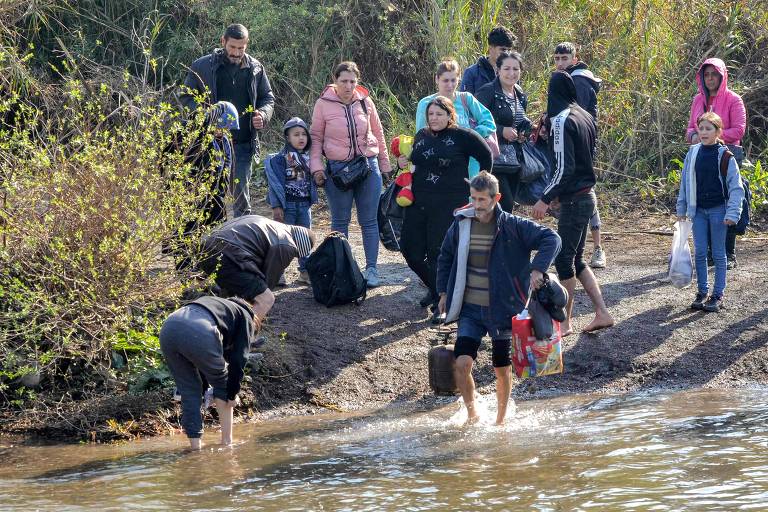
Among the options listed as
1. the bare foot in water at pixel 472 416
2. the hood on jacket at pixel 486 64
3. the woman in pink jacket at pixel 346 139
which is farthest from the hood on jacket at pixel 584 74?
the bare foot in water at pixel 472 416

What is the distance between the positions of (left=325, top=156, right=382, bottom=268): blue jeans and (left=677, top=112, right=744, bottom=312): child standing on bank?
263 cm

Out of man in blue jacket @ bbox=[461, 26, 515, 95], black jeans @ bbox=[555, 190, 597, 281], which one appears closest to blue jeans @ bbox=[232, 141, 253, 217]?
man in blue jacket @ bbox=[461, 26, 515, 95]

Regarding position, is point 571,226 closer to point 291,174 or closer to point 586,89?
point 586,89

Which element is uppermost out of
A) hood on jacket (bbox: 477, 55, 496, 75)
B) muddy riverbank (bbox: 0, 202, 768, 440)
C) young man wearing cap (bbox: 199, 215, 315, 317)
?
hood on jacket (bbox: 477, 55, 496, 75)

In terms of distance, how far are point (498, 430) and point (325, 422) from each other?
127 cm

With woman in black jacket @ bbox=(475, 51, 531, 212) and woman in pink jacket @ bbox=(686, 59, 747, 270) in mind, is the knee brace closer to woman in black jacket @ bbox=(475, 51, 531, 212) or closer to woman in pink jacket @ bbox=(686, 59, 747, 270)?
woman in black jacket @ bbox=(475, 51, 531, 212)

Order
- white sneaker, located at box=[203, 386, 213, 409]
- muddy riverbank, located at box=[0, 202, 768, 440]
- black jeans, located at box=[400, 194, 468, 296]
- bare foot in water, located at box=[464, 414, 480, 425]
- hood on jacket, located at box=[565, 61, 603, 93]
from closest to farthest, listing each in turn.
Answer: white sneaker, located at box=[203, 386, 213, 409]
bare foot in water, located at box=[464, 414, 480, 425]
muddy riverbank, located at box=[0, 202, 768, 440]
black jeans, located at box=[400, 194, 468, 296]
hood on jacket, located at box=[565, 61, 603, 93]

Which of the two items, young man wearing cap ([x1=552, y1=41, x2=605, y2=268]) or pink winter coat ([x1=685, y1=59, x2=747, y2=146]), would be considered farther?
pink winter coat ([x1=685, y1=59, x2=747, y2=146])

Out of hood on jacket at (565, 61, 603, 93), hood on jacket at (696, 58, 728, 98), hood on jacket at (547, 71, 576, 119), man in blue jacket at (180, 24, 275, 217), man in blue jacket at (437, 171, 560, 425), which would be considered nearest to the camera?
man in blue jacket at (437, 171, 560, 425)

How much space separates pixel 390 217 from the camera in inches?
368

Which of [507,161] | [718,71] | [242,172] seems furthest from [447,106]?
[718,71]

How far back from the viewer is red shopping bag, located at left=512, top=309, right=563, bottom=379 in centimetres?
712

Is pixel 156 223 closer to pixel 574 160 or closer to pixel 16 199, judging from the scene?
pixel 16 199

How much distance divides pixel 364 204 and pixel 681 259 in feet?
9.10
